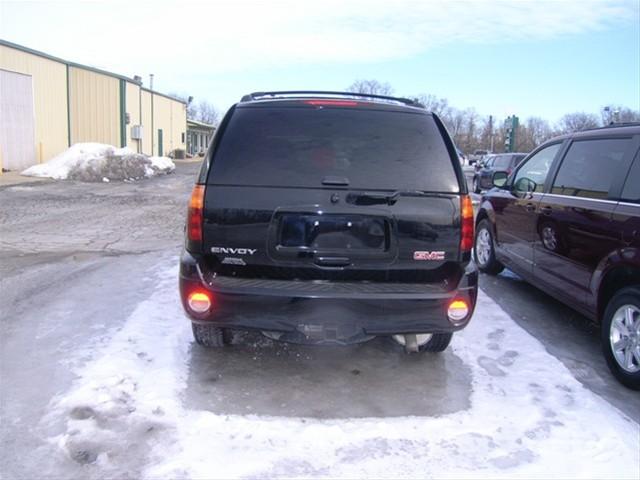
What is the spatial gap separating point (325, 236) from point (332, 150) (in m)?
0.59

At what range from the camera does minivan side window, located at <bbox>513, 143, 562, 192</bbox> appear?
5766mm

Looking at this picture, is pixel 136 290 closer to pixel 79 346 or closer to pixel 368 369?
pixel 79 346

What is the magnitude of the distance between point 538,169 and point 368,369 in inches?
127

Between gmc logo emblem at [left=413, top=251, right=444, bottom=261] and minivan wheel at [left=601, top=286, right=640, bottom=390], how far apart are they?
1.48 meters

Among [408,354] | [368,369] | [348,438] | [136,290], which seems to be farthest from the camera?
[136,290]

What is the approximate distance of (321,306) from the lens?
3.45 metres

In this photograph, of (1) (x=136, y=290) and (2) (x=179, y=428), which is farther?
(1) (x=136, y=290)

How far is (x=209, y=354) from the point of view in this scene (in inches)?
171

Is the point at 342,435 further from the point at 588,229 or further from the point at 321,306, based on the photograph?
the point at 588,229

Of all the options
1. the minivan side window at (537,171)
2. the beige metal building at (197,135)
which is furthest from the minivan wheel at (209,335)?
the beige metal building at (197,135)

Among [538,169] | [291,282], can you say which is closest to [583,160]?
[538,169]

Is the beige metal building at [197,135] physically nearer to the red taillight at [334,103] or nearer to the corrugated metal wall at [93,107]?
the corrugated metal wall at [93,107]

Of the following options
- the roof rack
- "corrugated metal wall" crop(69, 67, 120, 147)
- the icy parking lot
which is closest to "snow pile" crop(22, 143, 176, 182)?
"corrugated metal wall" crop(69, 67, 120, 147)

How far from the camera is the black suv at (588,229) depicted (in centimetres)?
403
